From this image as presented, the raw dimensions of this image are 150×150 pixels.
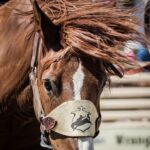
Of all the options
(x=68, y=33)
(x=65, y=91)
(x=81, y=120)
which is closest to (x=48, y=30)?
(x=68, y=33)

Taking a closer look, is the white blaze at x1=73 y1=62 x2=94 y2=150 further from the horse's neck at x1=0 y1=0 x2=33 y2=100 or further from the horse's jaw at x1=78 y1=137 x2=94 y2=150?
the horse's neck at x1=0 y1=0 x2=33 y2=100

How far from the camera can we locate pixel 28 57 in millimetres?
3678

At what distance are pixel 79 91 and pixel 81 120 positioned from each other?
148mm

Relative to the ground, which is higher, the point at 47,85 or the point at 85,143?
the point at 47,85

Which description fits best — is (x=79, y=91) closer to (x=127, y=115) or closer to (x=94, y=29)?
(x=94, y=29)

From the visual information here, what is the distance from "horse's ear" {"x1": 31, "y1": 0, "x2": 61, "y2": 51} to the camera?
350 centimetres

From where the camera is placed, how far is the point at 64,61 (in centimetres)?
338

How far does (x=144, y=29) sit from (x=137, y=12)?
0.11 metres

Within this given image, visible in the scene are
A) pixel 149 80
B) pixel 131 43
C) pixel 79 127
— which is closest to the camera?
pixel 79 127

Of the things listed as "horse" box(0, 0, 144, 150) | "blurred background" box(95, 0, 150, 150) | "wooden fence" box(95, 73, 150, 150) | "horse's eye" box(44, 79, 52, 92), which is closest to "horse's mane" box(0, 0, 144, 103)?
"horse" box(0, 0, 144, 150)

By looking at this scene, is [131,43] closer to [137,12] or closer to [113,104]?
[137,12]

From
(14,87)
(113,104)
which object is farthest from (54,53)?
(113,104)

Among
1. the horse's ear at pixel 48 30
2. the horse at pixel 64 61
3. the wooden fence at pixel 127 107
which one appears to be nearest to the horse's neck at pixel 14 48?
the horse at pixel 64 61

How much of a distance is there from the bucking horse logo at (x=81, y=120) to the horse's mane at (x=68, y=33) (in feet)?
1.01
